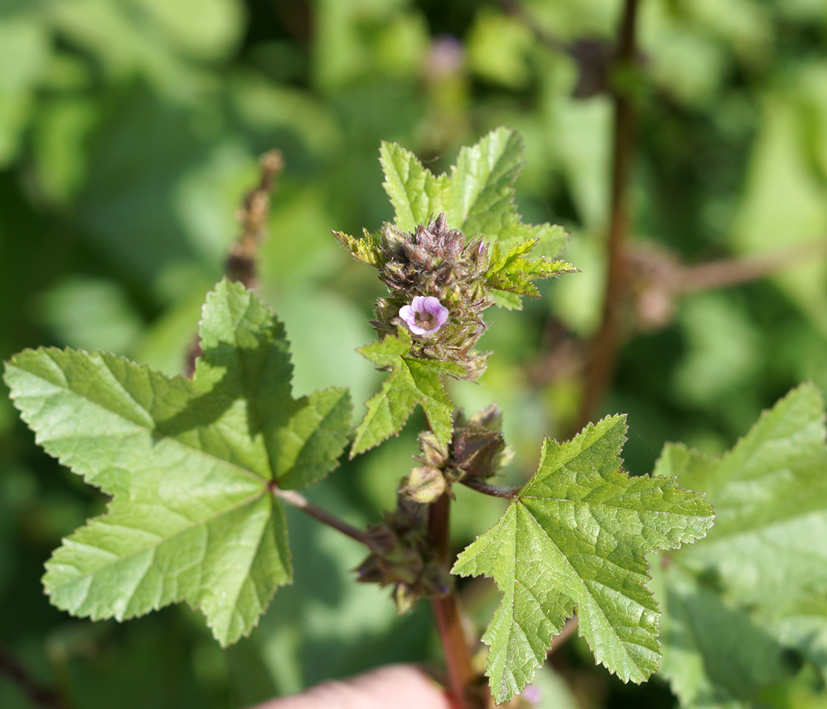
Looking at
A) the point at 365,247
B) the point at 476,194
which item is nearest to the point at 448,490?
the point at 365,247

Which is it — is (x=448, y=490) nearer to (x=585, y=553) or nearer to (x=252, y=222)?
(x=585, y=553)

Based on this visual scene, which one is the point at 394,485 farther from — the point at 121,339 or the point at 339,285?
the point at 121,339

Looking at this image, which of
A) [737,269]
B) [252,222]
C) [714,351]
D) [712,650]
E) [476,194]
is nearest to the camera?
[476,194]

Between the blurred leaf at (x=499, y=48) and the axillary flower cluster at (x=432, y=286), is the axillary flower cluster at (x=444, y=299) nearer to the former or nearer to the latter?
the axillary flower cluster at (x=432, y=286)

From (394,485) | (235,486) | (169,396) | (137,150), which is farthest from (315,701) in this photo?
(137,150)

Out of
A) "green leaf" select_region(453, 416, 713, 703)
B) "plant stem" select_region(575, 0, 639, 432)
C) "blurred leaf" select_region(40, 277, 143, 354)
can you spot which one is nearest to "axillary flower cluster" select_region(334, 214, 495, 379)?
"green leaf" select_region(453, 416, 713, 703)

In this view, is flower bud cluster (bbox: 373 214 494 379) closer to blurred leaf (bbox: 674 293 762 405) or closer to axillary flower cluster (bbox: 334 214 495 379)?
axillary flower cluster (bbox: 334 214 495 379)
